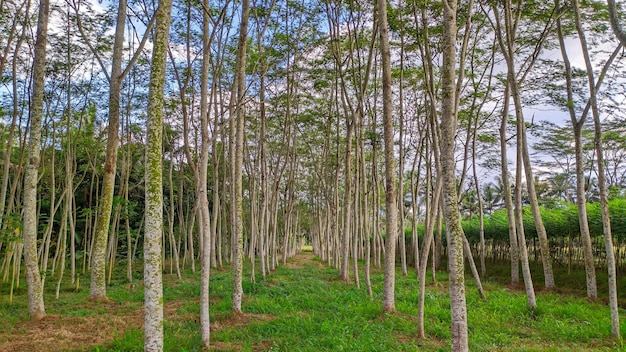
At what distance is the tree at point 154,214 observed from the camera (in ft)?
13.3

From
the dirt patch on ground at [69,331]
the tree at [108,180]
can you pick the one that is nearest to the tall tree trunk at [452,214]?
the dirt patch on ground at [69,331]

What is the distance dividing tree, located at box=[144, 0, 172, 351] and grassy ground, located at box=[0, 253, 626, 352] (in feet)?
5.72

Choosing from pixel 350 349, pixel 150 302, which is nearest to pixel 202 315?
pixel 150 302

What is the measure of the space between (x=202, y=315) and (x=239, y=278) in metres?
1.92

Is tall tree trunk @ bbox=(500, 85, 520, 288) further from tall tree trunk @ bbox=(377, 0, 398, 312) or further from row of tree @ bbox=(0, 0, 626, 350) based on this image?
tall tree trunk @ bbox=(377, 0, 398, 312)

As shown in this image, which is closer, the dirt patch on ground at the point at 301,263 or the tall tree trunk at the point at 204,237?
the tall tree trunk at the point at 204,237

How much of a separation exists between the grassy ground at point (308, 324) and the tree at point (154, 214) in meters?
1.74

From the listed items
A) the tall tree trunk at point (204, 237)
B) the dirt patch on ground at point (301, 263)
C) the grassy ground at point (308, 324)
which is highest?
the tall tree trunk at point (204, 237)

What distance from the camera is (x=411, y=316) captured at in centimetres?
777

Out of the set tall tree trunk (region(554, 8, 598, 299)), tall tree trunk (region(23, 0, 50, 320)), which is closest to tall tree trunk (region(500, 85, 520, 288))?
tall tree trunk (region(554, 8, 598, 299))

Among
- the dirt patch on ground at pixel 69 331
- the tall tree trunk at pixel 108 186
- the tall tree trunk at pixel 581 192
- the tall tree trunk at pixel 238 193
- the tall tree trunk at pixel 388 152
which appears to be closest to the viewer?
the dirt patch on ground at pixel 69 331

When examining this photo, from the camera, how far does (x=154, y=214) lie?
4125mm

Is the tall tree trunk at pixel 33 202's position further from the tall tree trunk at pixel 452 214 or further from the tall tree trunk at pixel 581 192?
the tall tree trunk at pixel 581 192

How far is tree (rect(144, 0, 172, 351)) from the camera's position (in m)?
4.06
